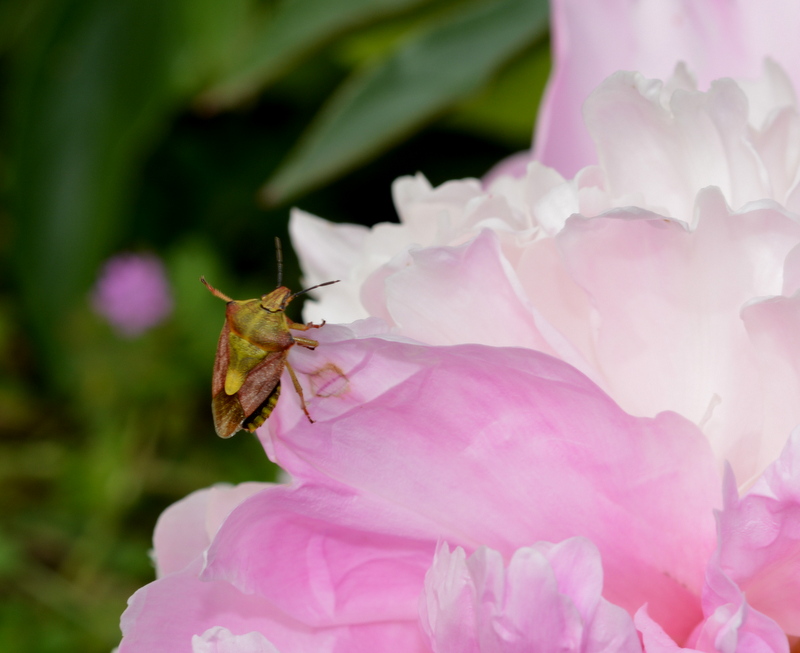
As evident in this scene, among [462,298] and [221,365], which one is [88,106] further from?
[462,298]

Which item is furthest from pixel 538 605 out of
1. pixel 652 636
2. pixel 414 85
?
pixel 414 85

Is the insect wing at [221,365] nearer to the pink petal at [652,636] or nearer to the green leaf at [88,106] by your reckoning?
the pink petal at [652,636]

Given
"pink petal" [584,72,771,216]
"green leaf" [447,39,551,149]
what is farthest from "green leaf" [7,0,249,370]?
"pink petal" [584,72,771,216]

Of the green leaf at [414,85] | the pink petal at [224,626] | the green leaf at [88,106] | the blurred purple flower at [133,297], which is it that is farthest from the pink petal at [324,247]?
the blurred purple flower at [133,297]

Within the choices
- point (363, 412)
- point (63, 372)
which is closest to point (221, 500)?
point (363, 412)

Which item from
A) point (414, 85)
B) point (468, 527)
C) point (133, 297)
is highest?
point (414, 85)

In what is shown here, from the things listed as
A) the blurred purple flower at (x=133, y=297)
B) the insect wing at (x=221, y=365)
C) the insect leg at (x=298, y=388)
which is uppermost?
the insect leg at (x=298, y=388)

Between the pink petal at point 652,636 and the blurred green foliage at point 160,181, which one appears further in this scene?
the blurred green foliage at point 160,181
